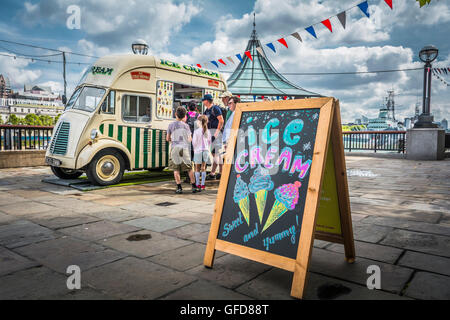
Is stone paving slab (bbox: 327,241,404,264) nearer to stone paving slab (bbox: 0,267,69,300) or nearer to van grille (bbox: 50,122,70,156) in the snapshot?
stone paving slab (bbox: 0,267,69,300)

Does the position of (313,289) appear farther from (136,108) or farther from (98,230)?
(136,108)

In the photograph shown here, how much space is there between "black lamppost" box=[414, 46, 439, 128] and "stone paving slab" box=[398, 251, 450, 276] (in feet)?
41.8

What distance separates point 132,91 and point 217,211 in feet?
18.3

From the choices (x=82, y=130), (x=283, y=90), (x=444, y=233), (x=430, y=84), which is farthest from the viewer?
(x=283, y=90)

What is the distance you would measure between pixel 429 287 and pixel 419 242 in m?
1.18

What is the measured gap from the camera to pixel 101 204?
541 centimetres

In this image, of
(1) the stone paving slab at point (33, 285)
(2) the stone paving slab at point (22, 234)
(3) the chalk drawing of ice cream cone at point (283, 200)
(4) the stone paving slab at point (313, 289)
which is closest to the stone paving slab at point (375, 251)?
(4) the stone paving slab at point (313, 289)

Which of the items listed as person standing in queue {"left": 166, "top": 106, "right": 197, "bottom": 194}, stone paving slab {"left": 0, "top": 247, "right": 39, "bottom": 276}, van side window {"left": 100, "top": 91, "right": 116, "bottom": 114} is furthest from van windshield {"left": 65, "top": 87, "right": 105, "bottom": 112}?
stone paving slab {"left": 0, "top": 247, "right": 39, "bottom": 276}

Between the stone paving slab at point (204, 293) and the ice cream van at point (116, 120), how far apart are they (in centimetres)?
508

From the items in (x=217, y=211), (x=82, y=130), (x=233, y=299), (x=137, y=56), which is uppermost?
(x=137, y=56)

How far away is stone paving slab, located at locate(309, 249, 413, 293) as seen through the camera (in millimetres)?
2541
